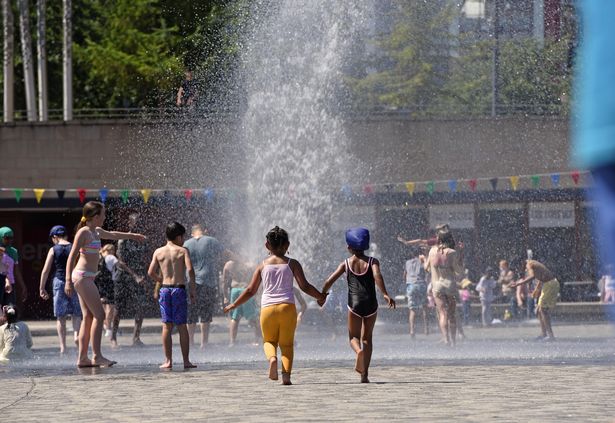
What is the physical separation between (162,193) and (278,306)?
18.9 metres

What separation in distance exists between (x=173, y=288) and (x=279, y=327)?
2796mm

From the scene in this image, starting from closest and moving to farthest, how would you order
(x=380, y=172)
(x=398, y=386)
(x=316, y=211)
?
(x=398, y=386) → (x=316, y=211) → (x=380, y=172)

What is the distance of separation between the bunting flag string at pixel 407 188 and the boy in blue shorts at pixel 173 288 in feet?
44.8

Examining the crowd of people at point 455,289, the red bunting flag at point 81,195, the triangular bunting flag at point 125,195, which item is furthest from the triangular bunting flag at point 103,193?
the crowd of people at point 455,289

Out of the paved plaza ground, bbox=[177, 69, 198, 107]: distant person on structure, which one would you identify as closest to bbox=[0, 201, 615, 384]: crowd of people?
the paved plaza ground

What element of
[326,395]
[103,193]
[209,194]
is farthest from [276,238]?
[103,193]

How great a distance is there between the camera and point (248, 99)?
71.7 ft

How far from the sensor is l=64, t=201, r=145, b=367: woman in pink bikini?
1281 cm

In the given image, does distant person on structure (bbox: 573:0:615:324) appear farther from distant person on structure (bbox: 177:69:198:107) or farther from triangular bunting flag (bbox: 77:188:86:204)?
triangular bunting flag (bbox: 77:188:86:204)

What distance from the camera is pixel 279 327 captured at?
10.5m

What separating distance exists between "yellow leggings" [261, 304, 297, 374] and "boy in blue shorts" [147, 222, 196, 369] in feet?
8.18

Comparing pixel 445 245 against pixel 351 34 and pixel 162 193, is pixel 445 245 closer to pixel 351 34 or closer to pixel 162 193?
pixel 351 34

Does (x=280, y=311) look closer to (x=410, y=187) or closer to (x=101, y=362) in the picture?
(x=101, y=362)

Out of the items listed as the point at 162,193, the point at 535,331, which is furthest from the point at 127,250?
the point at 162,193
